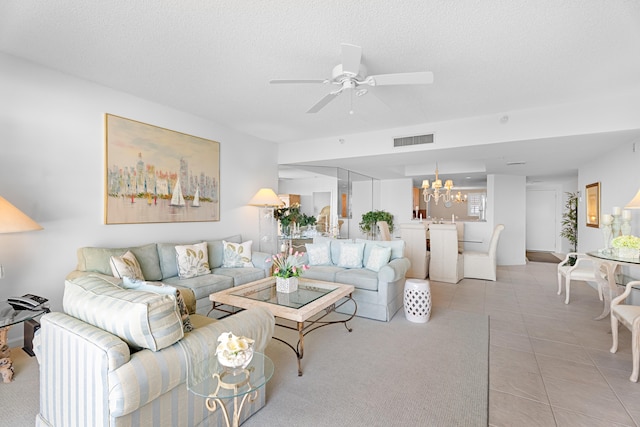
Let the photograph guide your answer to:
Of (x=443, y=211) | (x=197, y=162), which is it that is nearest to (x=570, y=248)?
(x=443, y=211)

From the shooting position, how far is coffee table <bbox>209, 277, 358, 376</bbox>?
253cm

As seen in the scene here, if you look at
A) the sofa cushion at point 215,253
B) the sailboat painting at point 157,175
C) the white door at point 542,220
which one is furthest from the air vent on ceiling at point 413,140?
the white door at point 542,220

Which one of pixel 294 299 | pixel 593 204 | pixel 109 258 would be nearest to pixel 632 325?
pixel 294 299

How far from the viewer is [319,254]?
14.6 ft

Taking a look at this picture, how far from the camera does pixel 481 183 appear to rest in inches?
362

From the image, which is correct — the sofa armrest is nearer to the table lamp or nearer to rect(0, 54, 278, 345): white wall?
rect(0, 54, 278, 345): white wall

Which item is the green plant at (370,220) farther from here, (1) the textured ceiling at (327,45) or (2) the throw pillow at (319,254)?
(1) the textured ceiling at (327,45)

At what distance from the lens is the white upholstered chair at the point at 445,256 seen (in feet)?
18.3

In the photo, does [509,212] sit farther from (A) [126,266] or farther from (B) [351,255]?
(A) [126,266]

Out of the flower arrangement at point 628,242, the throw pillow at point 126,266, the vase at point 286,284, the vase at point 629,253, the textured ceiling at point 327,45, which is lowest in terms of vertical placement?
the vase at point 286,284

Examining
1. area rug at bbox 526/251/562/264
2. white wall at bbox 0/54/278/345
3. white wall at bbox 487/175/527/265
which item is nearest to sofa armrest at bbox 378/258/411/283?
white wall at bbox 0/54/278/345

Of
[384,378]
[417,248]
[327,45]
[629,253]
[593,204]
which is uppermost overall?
[327,45]

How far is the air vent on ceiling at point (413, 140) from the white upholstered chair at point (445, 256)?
5.93ft

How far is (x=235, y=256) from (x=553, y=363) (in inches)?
147
